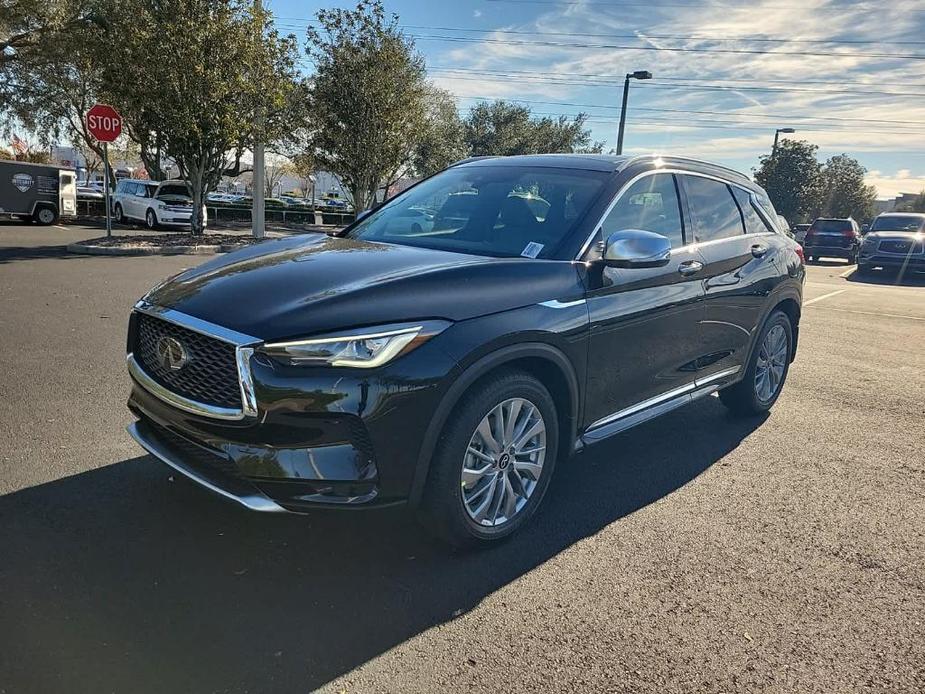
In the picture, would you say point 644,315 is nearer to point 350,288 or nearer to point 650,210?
point 650,210

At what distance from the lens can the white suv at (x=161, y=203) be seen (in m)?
23.5

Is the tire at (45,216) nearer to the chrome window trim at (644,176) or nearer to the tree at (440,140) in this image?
the tree at (440,140)

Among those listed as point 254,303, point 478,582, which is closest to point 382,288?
point 254,303

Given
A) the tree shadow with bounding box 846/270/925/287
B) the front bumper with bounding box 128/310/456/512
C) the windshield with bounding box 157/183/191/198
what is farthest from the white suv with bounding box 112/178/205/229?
the front bumper with bounding box 128/310/456/512

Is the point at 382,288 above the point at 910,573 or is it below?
above

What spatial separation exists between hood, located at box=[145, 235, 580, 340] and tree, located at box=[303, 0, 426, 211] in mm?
20251

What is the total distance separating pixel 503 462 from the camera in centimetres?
315

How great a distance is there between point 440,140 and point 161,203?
16.9 metres

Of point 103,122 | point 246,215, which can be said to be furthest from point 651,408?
point 246,215

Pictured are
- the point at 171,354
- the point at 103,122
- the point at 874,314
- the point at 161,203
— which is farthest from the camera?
the point at 161,203

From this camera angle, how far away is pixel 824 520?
3.71 m

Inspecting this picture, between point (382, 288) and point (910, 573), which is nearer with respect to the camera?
point (382, 288)

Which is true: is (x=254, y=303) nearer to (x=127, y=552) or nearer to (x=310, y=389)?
(x=310, y=389)

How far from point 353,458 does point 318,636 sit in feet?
2.15
